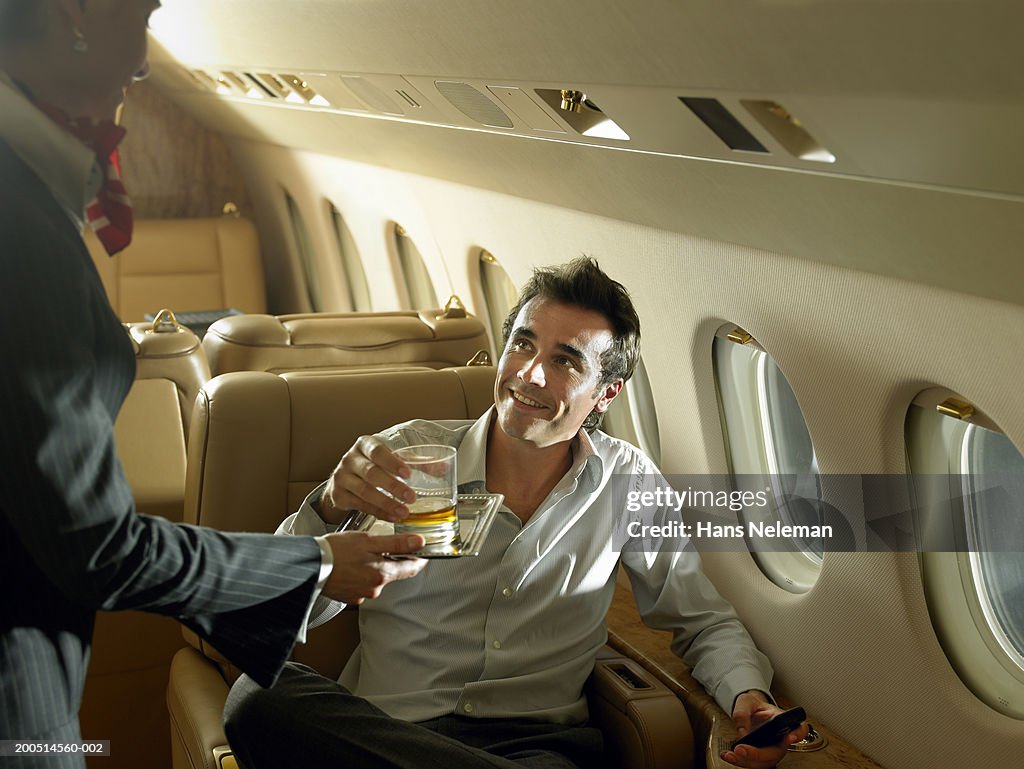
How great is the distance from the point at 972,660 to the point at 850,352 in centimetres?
74

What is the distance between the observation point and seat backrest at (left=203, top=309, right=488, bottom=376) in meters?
3.92

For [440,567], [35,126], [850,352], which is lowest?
[440,567]

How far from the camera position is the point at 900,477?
265cm

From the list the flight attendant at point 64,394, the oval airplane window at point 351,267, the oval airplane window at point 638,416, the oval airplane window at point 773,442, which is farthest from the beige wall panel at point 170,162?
the flight attendant at point 64,394

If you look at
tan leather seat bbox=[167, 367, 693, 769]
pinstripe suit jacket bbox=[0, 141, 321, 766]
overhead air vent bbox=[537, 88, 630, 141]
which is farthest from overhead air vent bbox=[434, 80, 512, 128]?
pinstripe suit jacket bbox=[0, 141, 321, 766]

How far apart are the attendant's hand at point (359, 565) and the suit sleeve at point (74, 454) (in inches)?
8.1

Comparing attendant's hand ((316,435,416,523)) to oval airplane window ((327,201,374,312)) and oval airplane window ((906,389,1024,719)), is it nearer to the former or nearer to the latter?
oval airplane window ((906,389,1024,719))

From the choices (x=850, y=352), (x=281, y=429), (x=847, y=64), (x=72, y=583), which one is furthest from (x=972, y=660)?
(x=72, y=583)

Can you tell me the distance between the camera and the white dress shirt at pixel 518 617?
8.48ft

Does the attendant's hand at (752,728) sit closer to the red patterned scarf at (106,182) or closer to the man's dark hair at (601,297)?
the man's dark hair at (601,297)

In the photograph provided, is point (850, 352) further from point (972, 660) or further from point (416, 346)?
point (416, 346)

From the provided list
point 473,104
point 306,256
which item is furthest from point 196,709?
point 306,256

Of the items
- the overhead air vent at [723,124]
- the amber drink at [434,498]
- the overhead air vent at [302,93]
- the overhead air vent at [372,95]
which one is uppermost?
the overhead air vent at [302,93]

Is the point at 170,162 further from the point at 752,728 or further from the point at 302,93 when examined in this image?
the point at 752,728
